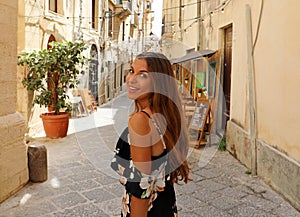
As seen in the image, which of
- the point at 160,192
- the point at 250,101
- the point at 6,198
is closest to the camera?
the point at 160,192

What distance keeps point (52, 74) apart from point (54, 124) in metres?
1.15

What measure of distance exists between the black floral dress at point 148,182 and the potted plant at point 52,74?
5557mm

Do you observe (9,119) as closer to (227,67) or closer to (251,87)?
(251,87)

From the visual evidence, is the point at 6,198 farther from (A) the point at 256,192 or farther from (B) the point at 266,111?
(B) the point at 266,111

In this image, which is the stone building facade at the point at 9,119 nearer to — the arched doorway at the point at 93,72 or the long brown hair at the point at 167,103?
the long brown hair at the point at 167,103

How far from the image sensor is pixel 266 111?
167 inches

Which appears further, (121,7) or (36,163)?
(121,7)

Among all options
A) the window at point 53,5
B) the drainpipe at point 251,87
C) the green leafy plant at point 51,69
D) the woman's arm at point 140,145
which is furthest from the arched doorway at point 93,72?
the woman's arm at point 140,145

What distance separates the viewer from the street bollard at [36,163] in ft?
13.1

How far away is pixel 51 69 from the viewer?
22.2ft

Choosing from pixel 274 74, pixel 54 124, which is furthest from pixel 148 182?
pixel 54 124

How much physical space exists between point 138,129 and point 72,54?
19.9 ft

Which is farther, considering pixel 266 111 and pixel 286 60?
pixel 266 111

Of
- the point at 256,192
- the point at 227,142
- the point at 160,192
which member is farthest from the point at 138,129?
the point at 227,142
